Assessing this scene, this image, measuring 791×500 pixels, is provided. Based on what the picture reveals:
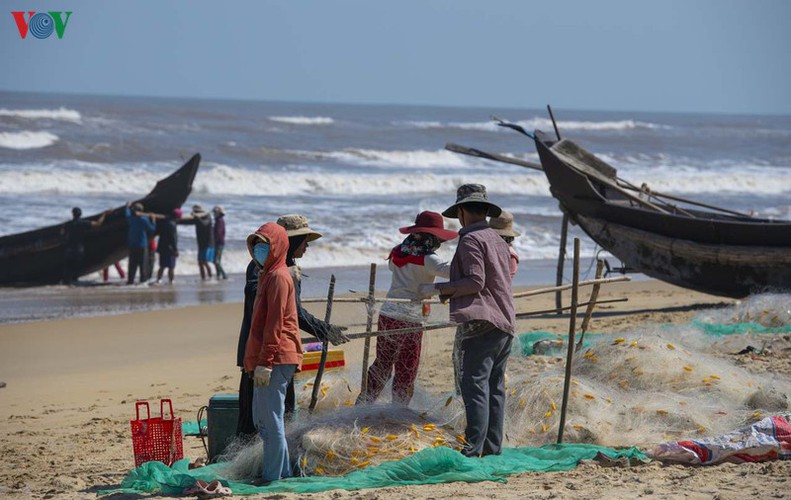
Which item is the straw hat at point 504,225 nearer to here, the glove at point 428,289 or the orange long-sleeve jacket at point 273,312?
the glove at point 428,289

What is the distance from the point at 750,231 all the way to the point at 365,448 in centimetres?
707

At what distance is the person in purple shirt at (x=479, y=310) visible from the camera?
17.0 ft

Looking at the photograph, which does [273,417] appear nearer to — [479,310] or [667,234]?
[479,310]

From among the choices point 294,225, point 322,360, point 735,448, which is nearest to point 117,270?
point 322,360

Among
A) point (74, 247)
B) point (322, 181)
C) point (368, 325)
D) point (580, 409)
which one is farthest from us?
point (322, 181)

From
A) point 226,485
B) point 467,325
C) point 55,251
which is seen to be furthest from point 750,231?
point 55,251

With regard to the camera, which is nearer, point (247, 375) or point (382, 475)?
point (382, 475)

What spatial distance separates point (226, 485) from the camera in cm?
504

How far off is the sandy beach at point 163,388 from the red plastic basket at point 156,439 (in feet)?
0.72

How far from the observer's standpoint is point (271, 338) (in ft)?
16.0

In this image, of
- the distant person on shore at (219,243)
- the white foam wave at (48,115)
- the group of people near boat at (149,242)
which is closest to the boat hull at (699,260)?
the distant person on shore at (219,243)

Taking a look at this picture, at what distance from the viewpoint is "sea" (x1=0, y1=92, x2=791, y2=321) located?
1839 cm

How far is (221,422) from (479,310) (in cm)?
156

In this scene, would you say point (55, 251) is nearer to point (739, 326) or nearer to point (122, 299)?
point (122, 299)
